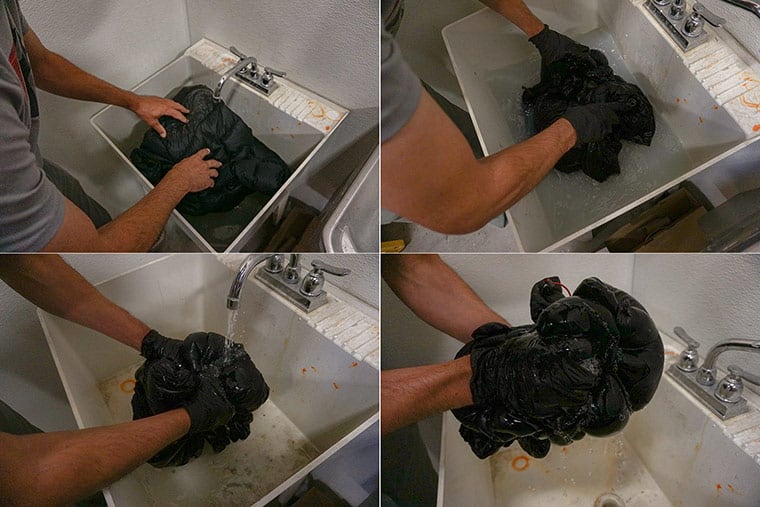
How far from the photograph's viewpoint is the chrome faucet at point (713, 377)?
794 mm

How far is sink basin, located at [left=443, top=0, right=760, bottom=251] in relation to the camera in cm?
61

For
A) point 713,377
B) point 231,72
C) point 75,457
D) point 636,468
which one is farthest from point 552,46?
point 75,457

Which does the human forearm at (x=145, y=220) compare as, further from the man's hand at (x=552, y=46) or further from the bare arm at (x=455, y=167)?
the man's hand at (x=552, y=46)

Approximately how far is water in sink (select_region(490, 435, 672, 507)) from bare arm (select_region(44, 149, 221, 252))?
55 centimetres

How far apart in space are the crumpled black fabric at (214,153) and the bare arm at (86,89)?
0.01 metres

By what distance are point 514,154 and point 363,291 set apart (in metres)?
0.27

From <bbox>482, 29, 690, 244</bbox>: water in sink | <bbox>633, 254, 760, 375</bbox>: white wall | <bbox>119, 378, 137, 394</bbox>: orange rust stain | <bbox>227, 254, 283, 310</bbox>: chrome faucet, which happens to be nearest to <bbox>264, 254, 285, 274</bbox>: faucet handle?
<bbox>227, 254, 283, 310</bbox>: chrome faucet

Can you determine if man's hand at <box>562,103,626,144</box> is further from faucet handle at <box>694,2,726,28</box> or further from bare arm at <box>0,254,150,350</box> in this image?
bare arm at <box>0,254,150,350</box>

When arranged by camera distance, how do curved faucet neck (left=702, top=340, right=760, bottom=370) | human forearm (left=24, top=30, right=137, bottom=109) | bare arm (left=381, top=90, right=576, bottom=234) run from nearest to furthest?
bare arm (left=381, top=90, right=576, bottom=234), human forearm (left=24, top=30, right=137, bottom=109), curved faucet neck (left=702, top=340, right=760, bottom=370)

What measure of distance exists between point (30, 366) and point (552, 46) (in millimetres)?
760

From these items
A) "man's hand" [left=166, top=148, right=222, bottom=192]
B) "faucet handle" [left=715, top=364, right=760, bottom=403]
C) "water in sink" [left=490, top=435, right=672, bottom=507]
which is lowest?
"water in sink" [left=490, top=435, right=672, bottom=507]

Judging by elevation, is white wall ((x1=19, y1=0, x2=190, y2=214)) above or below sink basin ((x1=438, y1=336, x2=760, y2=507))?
above

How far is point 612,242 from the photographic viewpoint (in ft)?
2.21

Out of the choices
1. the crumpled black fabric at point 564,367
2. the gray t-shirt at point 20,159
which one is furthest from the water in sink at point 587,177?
the gray t-shirt at point 20,159
